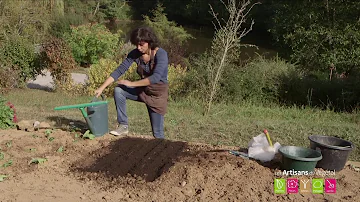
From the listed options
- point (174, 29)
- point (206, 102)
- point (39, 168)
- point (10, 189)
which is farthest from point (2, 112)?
point (174, 29)

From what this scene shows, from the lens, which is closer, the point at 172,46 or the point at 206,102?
the point at 206,102

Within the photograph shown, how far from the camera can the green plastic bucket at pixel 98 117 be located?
521 centimetres

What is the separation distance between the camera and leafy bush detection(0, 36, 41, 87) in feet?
37.6

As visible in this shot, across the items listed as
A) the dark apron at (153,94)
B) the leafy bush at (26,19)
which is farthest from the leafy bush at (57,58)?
the dark apron at (153,94)

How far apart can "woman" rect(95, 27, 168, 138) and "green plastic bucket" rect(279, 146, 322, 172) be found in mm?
1798

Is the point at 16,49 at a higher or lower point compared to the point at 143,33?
lower

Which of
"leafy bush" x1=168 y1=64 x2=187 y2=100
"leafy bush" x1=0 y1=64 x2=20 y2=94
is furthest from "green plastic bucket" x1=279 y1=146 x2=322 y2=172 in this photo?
"leafy bush" x1=0 y1=64 x2=20 y2=94

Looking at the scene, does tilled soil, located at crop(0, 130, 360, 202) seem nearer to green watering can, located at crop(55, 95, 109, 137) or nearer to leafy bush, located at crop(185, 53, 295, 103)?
green watering can, located at crop(55, 95, 109, 137)

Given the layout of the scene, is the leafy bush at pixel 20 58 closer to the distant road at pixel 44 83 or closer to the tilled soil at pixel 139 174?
the distant road at pixel 44 83

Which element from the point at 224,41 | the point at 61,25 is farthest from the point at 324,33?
the point at 61,25

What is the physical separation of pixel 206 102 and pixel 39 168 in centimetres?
505

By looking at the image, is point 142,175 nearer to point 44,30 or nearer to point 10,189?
point 10,189

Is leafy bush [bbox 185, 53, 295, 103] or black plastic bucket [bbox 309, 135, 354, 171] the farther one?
leafy bush [bbox 185, 53, 295, 103]

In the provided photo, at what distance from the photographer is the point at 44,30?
1833 centimetres
